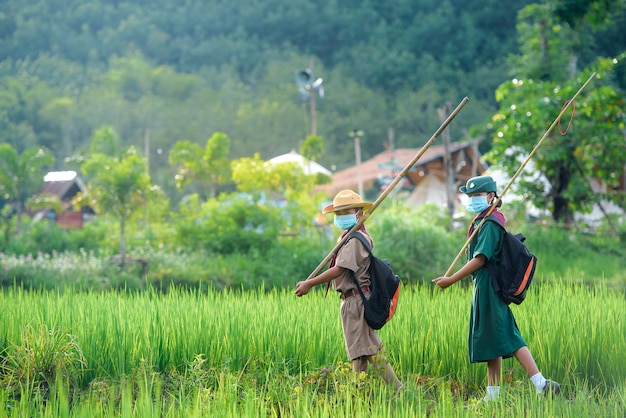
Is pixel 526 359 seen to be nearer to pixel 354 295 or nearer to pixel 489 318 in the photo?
pixel 489 318

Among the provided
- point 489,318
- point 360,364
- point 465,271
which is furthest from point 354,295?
point 489,318

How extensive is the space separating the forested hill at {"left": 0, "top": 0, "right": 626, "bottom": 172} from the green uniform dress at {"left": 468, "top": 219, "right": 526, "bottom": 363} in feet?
168

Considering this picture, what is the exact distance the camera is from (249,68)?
8906cm

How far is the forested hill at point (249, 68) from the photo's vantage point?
70.0m

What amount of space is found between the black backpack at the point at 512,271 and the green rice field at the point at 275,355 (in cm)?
62

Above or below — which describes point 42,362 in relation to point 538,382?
above

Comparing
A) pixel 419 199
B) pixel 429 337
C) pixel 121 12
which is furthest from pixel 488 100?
pixel 429 337

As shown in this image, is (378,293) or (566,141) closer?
(378,293)

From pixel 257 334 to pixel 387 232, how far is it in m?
9.72

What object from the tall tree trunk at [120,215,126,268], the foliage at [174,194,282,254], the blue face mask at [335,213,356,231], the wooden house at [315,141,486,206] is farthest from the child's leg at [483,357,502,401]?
the wooden house at [315,141,486,206]

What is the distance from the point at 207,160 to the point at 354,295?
130 feet

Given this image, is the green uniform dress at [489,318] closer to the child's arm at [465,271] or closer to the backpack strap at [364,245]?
the child's arm at [465,271]

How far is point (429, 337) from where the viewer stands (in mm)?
7047

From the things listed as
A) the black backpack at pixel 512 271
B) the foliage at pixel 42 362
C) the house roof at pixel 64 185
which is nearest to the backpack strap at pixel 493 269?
the black backpack at pixel 512 271
